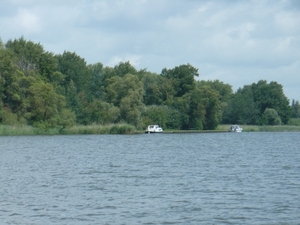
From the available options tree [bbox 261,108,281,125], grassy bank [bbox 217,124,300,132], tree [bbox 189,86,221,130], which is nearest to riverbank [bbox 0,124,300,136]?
tree [bbox 189,86,221,130]

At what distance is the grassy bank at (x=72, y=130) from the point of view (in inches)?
3332

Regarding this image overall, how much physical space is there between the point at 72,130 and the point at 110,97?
19.9 m

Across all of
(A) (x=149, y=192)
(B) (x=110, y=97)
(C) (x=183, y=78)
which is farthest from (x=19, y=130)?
(A) (x=149, y=192)

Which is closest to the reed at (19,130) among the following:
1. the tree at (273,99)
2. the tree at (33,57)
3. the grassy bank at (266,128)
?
the tree at (33,57)

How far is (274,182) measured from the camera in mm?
30297

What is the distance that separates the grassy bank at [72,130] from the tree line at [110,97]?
43.6 inches

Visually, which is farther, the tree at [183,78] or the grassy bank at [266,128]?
the grassy bank at [266,128]

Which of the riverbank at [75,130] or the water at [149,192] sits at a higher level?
the riverbank at [75,130]

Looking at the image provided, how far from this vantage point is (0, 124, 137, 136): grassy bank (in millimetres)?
84625

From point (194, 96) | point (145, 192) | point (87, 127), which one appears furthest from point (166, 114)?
point (145, 192)

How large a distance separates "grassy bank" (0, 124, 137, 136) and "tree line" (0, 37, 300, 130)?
3.63ft

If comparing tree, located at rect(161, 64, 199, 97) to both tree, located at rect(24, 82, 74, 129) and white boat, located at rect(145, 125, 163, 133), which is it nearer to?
white boat, located at rect(145, 125, 163, 133)

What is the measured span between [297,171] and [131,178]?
34.9 feet

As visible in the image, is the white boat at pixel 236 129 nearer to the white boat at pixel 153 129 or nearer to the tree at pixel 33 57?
the white boat at pixel 153 129
